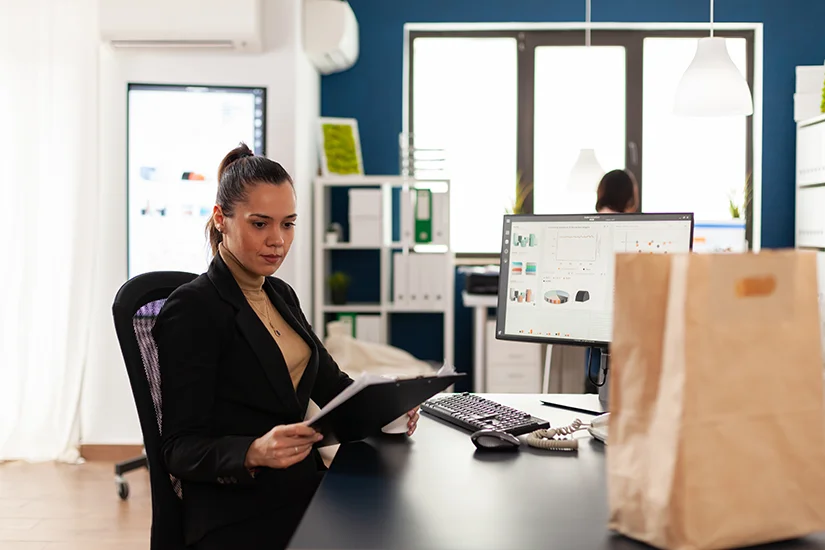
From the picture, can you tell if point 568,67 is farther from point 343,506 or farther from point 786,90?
point 343,506

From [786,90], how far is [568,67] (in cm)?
131

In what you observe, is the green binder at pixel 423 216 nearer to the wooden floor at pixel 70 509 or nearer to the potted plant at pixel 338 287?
the potted plant at pixel 338 287

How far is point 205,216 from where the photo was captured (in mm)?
3861

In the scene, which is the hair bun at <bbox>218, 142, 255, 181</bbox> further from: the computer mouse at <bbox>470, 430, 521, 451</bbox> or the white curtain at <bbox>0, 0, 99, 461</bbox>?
the white curtain at <bbox>0, 0, 99, 461</bbox>

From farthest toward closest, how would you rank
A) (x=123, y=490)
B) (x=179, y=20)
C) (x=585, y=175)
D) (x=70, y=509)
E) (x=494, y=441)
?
1. (x=585, y=175)
2. (x=179, y=20)
3. (x=123, y=490)
4. (x=70, y=509)
5. (x=494, y=441)

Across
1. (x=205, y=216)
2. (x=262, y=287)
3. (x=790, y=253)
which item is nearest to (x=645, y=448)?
(x=790, y=253)

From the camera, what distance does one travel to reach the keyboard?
1627 mm

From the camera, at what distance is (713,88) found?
Result: 116 inches

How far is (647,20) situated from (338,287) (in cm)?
248

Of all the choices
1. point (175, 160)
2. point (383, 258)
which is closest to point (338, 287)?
point (383, 258)

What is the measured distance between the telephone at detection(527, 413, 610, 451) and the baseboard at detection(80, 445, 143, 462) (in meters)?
2.84

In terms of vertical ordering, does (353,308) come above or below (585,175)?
below

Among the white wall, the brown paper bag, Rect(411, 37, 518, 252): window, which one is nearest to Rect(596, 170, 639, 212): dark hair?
the white wall

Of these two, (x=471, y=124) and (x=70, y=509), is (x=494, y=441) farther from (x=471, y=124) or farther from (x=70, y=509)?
(x=471, y=124)
